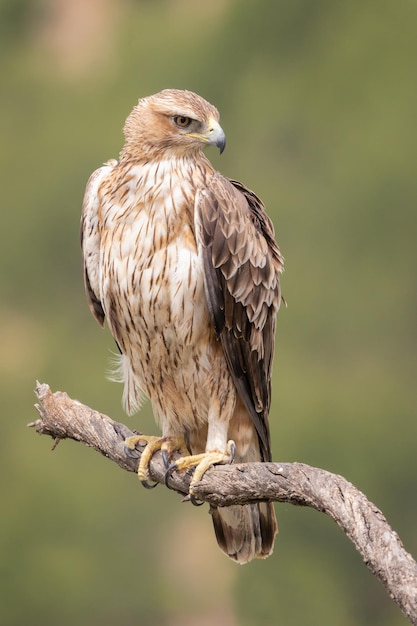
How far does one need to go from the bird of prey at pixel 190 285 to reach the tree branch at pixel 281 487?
7 centimetres

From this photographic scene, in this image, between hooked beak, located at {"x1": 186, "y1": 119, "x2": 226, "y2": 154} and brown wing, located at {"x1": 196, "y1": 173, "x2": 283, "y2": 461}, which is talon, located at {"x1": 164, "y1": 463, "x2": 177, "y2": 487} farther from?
hooked beak, located at {"x1": 186, "y1": 119, "x2": 226, "y2": 154}

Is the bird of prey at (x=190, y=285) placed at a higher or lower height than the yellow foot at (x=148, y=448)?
higher

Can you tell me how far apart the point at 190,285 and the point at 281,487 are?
0.78 meters

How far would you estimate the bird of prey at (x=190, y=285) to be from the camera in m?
3.51

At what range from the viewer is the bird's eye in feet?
11.5

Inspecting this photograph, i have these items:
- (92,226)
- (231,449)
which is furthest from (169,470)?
(92,226)

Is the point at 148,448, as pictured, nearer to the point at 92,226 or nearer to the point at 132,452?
the point at 132,452

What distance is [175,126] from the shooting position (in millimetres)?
3537

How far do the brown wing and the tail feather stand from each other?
0.63ft

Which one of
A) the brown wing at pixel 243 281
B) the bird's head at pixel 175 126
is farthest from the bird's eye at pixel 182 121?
the brown wing at pixel 243 281

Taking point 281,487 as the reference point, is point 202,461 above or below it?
below

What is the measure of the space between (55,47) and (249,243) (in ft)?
28.5

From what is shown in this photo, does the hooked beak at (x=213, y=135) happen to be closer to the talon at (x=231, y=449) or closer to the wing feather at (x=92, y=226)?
the wing feather at (x=92, y=226)

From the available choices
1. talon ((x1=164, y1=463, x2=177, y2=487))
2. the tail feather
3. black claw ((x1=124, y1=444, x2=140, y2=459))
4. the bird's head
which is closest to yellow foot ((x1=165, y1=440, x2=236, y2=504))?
talon ((x1=164, y1=463, x2=177, y2=487))
